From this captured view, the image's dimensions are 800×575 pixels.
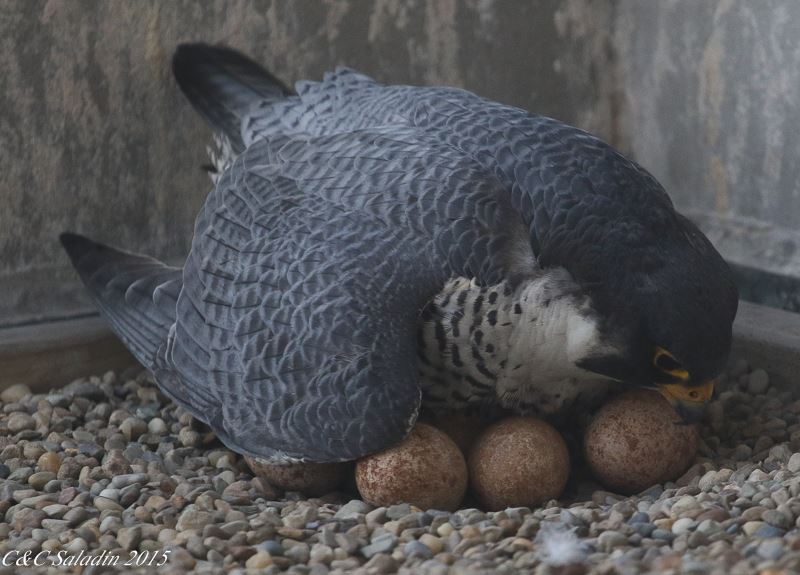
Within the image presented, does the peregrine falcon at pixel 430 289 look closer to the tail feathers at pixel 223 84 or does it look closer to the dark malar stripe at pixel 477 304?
the dark malar stripe at pixel 477 304

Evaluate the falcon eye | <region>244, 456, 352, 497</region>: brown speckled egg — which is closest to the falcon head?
the falcon eye

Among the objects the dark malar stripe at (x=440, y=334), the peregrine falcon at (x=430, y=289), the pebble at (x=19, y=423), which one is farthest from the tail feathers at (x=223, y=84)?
the dark malar stripe at (x=440, y=334)

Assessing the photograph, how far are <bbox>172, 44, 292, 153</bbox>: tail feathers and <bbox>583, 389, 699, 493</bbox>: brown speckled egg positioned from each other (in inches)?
68.6

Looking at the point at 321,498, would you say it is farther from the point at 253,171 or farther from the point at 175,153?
the point at 175,153

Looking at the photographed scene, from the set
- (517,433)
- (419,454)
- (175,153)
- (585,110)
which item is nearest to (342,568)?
(419,454)

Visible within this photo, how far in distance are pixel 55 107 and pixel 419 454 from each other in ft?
6.71

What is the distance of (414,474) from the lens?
3.30 m

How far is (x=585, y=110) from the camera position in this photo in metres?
5.28

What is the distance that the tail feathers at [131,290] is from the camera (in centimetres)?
387

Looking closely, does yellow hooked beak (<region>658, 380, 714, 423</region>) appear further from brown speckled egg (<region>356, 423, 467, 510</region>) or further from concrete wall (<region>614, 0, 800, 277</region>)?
concrete wall (<region>614, 0, 800, 277</region>)

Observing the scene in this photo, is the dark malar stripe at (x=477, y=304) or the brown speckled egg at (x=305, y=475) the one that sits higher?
the dark malar stripe at (x=477, y=304)

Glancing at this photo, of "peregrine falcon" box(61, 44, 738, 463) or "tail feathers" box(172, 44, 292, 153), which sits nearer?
"peregrine falcon" box(61, 44, 738, 463)

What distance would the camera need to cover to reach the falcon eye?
10.6 feet

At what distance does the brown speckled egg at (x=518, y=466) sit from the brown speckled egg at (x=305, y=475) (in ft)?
1.39
